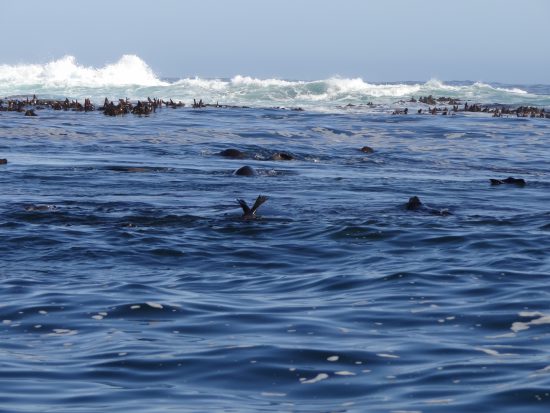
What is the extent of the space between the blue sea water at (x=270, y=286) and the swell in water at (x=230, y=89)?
93.3 feet

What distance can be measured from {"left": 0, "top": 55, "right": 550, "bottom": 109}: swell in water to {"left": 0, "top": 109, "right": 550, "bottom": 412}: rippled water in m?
28.8

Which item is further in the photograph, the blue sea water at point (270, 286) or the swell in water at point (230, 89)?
the swell in water at point (230, 89)

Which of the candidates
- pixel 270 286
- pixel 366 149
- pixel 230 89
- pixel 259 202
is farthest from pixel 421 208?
pixel 230 89

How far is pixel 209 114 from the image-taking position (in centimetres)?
3556

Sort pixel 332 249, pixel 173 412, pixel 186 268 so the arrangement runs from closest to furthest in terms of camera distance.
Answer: pixel 173 412 → pixel 186 268 → pixel 332 249

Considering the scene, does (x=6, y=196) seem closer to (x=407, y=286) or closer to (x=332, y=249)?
(x=332, y=249)

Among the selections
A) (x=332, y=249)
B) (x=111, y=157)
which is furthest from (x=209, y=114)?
(x=332, y=249)

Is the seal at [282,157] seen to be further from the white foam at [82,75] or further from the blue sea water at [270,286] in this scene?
the white foam at [82,75]

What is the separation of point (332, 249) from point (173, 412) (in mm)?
5893

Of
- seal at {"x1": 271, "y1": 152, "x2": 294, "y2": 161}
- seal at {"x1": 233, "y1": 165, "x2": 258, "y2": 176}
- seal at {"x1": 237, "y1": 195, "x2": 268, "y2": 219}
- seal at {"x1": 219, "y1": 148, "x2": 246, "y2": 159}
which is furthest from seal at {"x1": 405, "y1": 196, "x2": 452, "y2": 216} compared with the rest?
seal at {"x1": 219, "y1": 148, "x2": 246, "y2": 159}

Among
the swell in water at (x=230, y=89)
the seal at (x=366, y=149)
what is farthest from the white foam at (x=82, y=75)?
the seal at (x=366, y=149)

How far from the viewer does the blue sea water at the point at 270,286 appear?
247 inches

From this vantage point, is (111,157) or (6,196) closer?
(6,196)

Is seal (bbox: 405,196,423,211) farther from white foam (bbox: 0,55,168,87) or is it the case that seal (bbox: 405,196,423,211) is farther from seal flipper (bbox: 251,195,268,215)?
white foam (bbox: 0,55,168,87)
